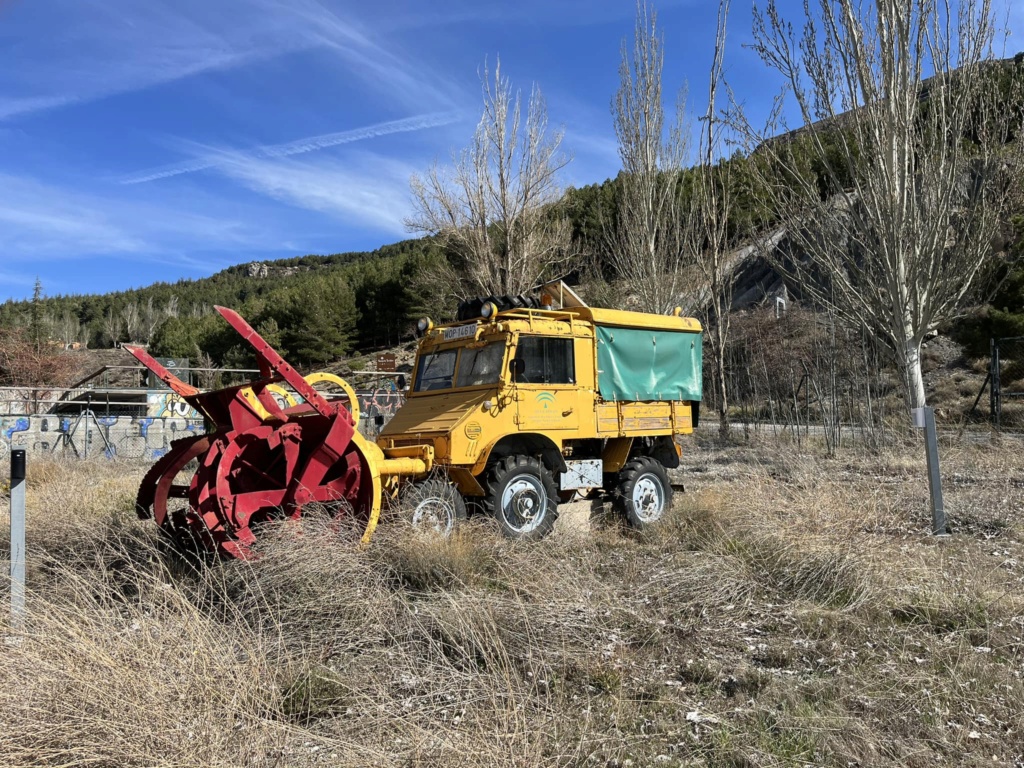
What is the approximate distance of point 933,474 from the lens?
7.14 metres

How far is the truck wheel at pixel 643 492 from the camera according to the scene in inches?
340

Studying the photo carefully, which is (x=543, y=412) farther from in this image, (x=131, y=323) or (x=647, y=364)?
(x=131, y=323)

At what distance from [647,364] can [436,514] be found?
11.7ft

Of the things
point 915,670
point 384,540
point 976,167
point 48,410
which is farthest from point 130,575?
point 48,410

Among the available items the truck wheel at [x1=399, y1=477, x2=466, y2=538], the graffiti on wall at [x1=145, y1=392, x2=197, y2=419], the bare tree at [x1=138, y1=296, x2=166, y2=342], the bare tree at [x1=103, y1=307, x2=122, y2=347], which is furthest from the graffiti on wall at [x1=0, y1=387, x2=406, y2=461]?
the bare tree at [x1=103, y1=307, x2=122, y2=347]

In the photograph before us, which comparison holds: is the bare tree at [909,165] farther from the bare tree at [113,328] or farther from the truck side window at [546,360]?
the bare tree at [113,328]

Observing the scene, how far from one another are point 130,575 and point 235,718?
9.84 feet

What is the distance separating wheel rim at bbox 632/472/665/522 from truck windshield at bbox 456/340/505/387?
7.36ft

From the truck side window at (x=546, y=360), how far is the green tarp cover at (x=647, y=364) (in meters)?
0.45

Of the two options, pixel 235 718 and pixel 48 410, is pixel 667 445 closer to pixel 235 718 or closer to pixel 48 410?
pixel 235 718

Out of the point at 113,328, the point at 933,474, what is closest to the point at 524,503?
the point at 933,474

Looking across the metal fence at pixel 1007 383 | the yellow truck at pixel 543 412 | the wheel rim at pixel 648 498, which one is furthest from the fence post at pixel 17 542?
the metal fence at pixel 1007 383

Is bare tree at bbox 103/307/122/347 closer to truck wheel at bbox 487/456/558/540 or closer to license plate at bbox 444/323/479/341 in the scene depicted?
license plate at bbox 444/323/479/341

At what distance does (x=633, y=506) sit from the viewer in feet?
28.5
